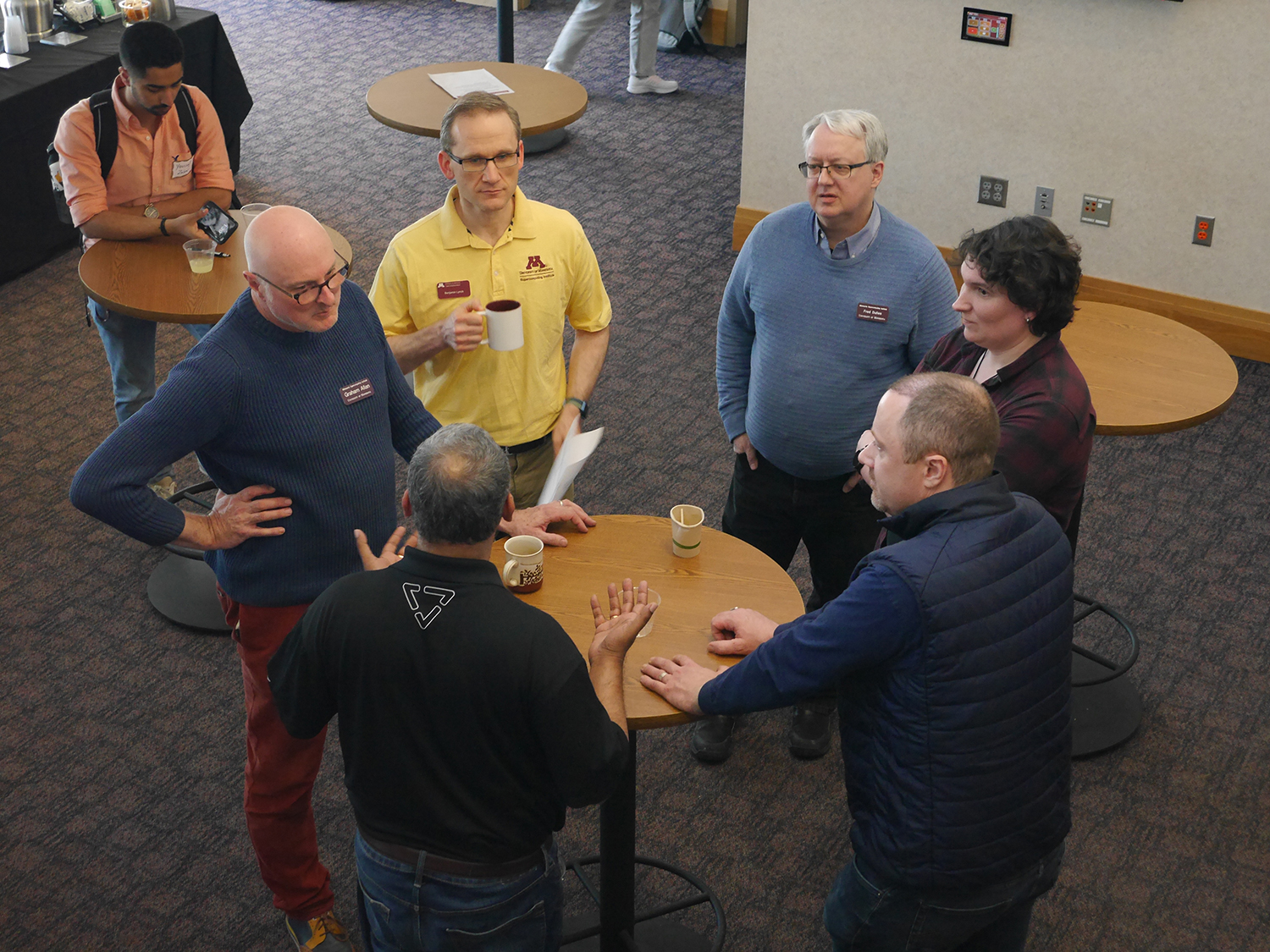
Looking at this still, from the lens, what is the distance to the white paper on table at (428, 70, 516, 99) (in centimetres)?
571

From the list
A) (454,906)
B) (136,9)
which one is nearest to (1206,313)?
(454,906)

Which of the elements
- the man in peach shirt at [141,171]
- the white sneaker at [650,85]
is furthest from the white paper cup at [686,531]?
the white sneaker at [650,85]

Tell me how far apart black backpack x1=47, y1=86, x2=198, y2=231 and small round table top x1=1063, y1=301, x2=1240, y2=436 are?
9.45 ft

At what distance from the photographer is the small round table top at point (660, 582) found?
2283mm

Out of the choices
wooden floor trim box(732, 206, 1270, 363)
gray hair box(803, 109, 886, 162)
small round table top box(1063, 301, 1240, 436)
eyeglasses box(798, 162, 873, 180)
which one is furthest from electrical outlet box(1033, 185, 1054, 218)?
eyeglasses box(798, 162, 873, 180)

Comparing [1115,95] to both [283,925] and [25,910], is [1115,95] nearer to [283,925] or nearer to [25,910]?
[283,925]

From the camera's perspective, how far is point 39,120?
555 cm

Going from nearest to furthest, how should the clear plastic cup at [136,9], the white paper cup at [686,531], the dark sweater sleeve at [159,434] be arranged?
the dark sweater sleeve at [159,434] < the white paper cup at [686,531] < the clear plastic cup at [136,9]

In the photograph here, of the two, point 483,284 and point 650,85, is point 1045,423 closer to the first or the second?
point 483,284

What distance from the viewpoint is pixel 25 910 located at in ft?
9.26

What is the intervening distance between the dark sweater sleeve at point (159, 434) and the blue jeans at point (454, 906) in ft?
2.64

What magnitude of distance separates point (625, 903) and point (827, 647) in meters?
0.98

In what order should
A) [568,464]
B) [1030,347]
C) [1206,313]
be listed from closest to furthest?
[1030,347]
[568,464]
[1206,313]

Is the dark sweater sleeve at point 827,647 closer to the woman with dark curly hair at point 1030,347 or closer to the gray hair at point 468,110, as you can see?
the woman with dark curly hair at point 1030,347
